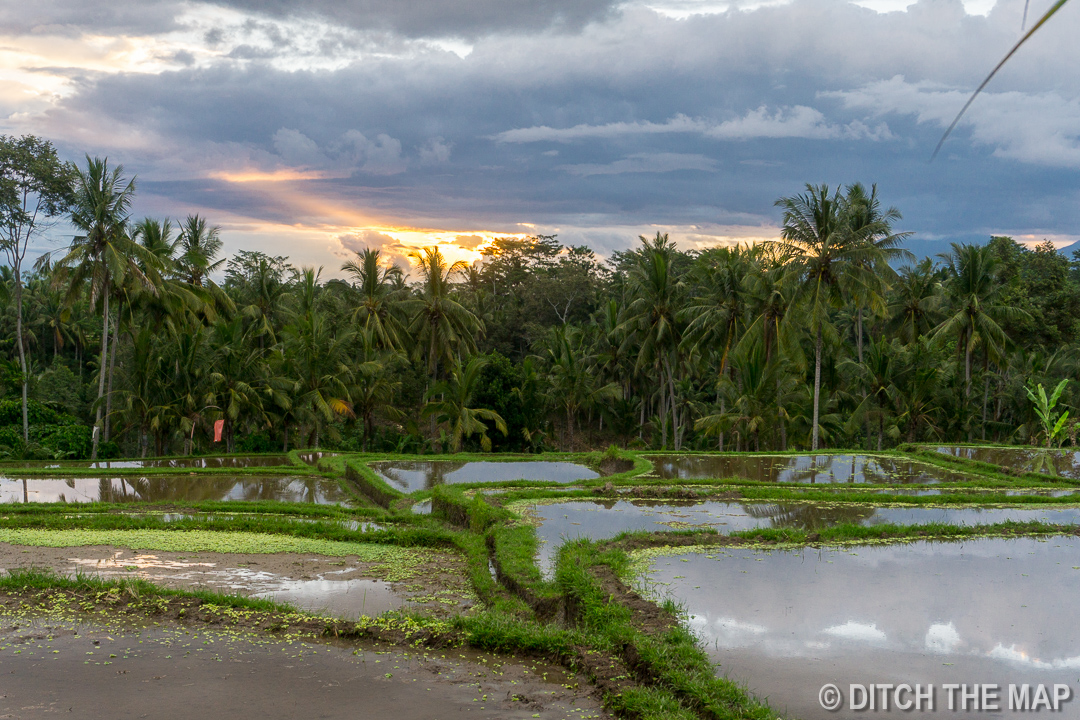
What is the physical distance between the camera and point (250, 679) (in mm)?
5254

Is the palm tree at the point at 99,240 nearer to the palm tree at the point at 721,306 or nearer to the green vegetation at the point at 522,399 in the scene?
the green vegetation at the point at 522,399

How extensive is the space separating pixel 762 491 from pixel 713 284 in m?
14.2

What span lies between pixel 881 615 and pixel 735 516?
492 cm

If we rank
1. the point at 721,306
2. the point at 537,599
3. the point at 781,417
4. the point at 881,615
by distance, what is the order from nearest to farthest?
the point at 881,615 → the point at 537,599 → the point at 781,417 → the point at 721,306

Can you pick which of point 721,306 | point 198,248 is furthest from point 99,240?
point 721,306

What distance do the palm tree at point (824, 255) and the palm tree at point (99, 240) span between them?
18.1 m

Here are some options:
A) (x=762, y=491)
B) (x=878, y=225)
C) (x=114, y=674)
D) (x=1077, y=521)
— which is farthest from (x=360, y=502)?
(x=878, y=225)

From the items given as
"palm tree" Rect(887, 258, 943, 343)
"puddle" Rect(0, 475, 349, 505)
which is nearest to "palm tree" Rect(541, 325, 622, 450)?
"palm tree" Rect(887, 258, 943, 343)

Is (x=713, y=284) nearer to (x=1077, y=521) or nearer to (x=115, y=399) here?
(x=1077, y=521)

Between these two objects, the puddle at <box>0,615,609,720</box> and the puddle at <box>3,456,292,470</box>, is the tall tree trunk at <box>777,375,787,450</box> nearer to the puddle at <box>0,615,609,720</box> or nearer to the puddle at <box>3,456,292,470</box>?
the puddle at <box>3,456,292,470</box>

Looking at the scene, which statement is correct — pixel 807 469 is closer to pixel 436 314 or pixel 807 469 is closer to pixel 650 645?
pixel 650 645

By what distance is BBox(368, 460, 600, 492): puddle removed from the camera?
1570 cm

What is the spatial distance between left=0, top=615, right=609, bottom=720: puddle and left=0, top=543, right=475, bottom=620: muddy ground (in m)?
1.16

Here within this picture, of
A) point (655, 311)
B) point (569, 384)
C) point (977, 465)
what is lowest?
point (977, 465)
